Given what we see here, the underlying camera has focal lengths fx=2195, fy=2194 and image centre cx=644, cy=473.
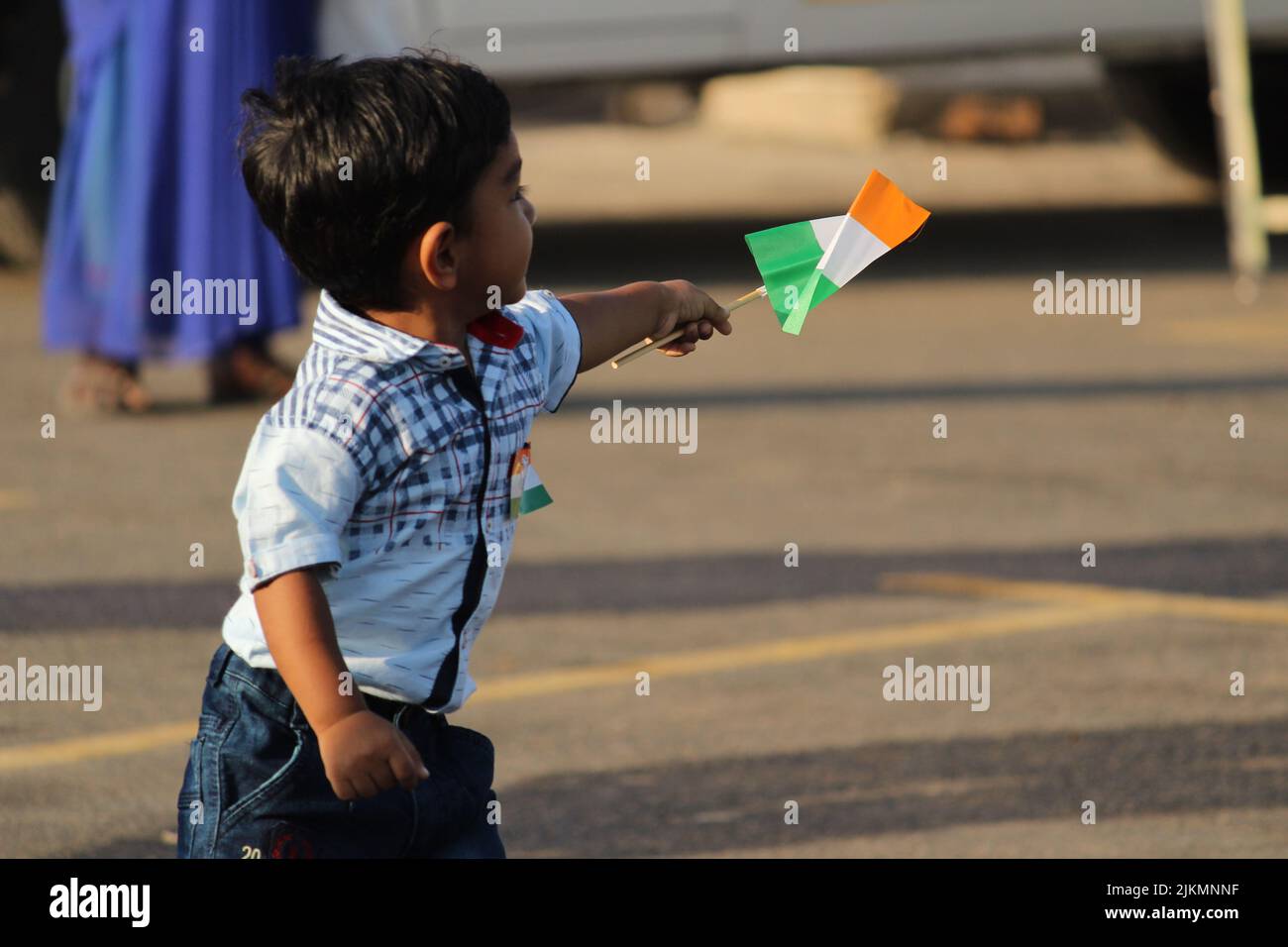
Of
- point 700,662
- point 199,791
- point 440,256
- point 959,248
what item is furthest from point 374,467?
point 959,248

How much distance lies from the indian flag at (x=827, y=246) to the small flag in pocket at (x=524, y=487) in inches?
15.2

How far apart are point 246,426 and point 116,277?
0.81 meters

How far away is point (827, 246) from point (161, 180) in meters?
5.92

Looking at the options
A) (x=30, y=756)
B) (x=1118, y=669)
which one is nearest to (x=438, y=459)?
(x=30, y=756)

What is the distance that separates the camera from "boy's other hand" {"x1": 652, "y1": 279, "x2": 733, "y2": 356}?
10.3 feet

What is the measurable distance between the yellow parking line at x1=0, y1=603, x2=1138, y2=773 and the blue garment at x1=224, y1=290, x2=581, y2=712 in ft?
6.18

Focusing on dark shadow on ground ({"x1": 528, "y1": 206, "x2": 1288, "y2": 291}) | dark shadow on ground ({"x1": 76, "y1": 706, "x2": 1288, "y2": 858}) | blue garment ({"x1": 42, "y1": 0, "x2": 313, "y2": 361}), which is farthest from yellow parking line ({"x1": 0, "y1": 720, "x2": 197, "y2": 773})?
dark shadow on ground ({"x1": 528, "y1": 206, "x2": 1288, "y2": 291})

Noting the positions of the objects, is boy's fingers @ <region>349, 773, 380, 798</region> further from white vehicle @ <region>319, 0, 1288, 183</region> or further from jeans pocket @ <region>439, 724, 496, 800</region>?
white vehicle @ <region>319, 0, 1288, 183</region>

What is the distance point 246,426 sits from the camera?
8.20 m

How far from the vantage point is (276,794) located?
8.76 ft

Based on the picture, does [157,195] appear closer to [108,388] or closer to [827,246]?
[108,388]

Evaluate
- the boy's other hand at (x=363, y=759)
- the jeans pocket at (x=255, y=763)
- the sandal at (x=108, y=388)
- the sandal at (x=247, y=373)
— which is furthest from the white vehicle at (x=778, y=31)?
the boy's other hand at (x=363, y=759)

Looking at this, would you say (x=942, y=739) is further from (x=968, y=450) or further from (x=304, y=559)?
(x=968, y=450)

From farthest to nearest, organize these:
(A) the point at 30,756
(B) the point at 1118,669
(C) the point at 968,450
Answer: (C) the point at 968,450
(B) the point at 1118,669
(A) the point at 30,756
